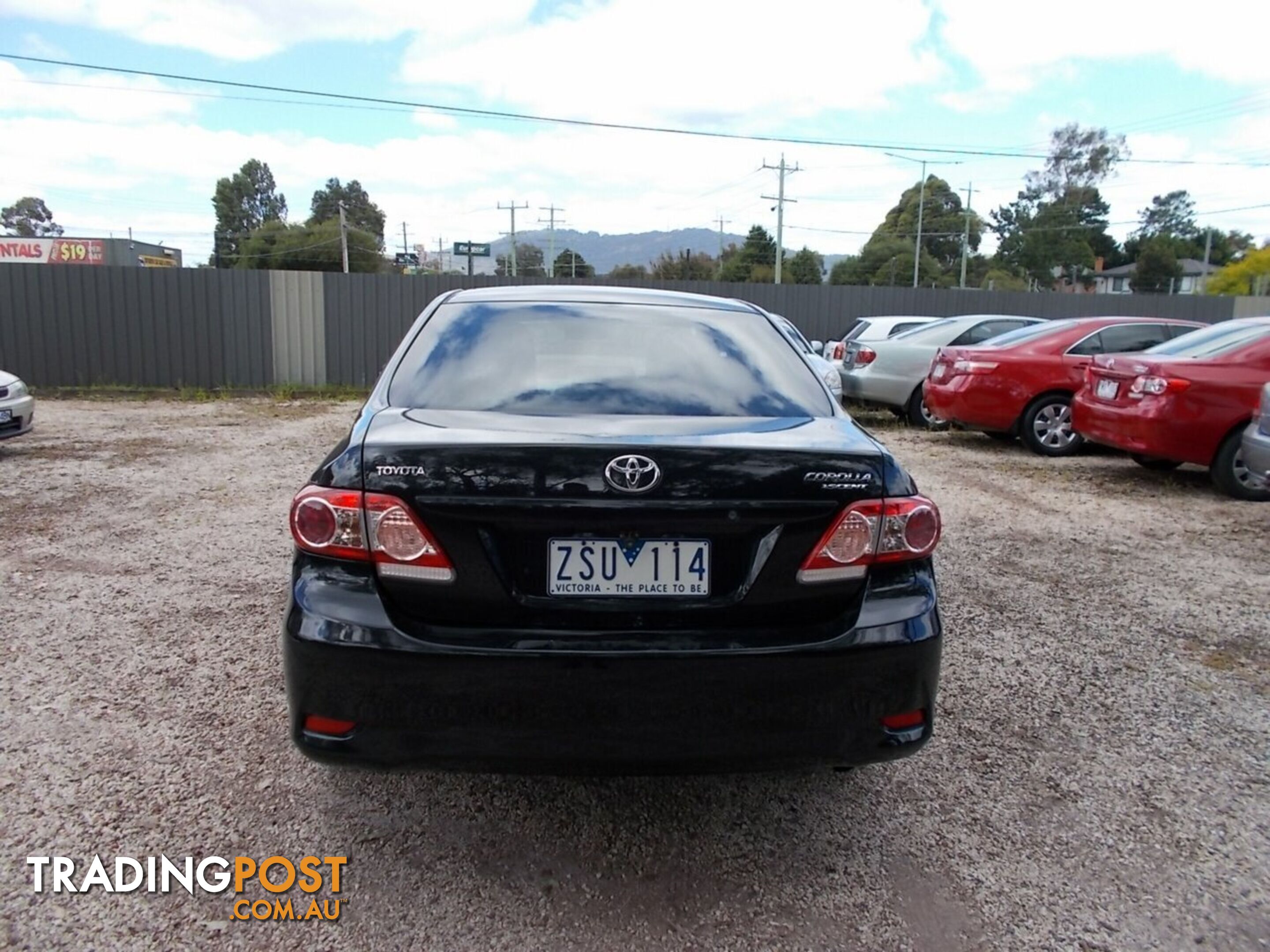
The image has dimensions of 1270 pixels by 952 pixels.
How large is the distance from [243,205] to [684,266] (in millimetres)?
44921

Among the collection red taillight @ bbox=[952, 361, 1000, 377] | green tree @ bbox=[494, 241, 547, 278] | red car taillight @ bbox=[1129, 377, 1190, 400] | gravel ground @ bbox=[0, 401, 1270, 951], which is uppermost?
green tree @ bbox=[494, 241, 547, 278]

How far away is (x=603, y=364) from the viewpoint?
277cm

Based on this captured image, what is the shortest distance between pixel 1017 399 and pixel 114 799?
28.0 ft

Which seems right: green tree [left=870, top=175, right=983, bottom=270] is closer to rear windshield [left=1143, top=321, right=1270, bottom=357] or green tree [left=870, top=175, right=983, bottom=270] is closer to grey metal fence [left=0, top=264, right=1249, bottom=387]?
grey metal fence [left=0, top=264, right=1249, bottom=387]

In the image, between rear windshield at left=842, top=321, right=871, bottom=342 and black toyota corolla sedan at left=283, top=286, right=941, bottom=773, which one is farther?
rear windshield at left=842, top=321, right=871, bottom=342

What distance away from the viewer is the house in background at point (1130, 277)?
245 ft

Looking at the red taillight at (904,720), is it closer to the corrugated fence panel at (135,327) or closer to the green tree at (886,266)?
the corrugated fence panel at (135,327)

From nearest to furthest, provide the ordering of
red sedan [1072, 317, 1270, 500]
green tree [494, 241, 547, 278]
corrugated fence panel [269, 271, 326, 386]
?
red sedan [1072, 317, 1270, 500], corrugated fence panel [269, 271, 326, 386], green tree [494, 241, 547, 278]

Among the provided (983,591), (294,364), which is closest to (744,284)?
(294,364)

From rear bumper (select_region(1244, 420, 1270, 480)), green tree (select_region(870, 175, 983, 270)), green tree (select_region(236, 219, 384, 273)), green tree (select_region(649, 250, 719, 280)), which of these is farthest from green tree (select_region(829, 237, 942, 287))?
rear bumper (select_region(1244, 420, 1270, 480))

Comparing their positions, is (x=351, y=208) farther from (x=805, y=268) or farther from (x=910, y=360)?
(x=910, y=360)

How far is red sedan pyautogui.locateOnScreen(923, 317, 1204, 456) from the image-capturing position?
8.91 m

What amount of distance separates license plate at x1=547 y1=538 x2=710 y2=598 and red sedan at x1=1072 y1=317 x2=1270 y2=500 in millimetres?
6071

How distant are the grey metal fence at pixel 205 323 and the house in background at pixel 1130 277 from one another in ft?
234
